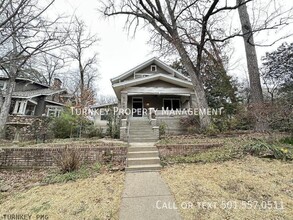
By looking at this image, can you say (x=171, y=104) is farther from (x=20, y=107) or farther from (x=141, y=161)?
(x=20, y=107)

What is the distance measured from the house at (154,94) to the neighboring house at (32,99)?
9.08m

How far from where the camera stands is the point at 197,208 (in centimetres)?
325

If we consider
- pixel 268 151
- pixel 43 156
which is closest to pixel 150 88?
pixel 43 156

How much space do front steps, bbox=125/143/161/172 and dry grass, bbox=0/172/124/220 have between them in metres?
0.99

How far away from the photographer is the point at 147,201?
3590mm

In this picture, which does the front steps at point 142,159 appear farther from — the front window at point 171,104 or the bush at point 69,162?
the front window at point 171,104

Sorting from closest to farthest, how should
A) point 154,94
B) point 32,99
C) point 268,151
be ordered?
point 268,151
point 154,94
point 32,99

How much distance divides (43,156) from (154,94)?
10020mm

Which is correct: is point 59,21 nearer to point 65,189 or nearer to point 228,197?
point 65,189

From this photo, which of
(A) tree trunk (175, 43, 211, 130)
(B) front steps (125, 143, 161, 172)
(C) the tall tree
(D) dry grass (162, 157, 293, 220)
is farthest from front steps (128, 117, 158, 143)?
(C) the tall tree

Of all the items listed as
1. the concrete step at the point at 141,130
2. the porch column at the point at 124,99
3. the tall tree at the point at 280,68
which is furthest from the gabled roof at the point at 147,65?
the concrete step at the point at 141,130

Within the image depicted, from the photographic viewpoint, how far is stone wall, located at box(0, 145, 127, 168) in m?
6.49

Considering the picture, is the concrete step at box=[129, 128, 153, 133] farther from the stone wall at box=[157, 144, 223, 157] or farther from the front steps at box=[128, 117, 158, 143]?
the stone wall at box=[157, 144, 223, 157]

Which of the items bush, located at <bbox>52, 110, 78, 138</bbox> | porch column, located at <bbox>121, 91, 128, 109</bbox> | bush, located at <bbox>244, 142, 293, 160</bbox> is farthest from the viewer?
porch column, located at <bbox>121, 91, 128, 109</bbox>
